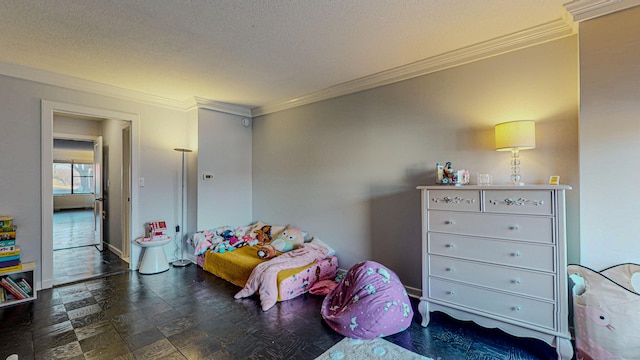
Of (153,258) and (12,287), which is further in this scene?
(153,258)

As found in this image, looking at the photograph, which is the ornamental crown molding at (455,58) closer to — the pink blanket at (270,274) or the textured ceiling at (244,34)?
the textured ceiling at (244,34)

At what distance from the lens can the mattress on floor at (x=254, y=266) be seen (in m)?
3.06

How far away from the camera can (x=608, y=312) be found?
1706mm

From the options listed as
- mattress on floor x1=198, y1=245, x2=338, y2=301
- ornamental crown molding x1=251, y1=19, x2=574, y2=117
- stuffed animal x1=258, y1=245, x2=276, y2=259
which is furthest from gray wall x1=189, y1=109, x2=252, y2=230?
ornamental crown molding x1=251, y1=19, x2=574, y2=117

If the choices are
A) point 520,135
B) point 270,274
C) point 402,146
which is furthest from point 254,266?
point 520,135

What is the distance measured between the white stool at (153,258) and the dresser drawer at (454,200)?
3537 millimetres

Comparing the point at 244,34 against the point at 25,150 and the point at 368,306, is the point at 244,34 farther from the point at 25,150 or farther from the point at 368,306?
the point at 25,150

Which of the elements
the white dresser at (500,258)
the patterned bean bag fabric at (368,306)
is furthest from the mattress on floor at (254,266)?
the white dresser at (500,258)

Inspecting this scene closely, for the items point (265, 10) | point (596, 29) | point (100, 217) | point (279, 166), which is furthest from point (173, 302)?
point (596, 29)

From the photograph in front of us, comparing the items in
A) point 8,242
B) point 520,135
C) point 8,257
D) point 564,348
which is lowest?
point 564,348

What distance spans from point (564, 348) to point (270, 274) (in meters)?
2.42

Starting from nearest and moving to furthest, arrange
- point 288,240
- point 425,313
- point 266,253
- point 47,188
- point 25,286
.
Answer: point 425,313
point 25,286
point 47,188
point 266,253
point 288,240

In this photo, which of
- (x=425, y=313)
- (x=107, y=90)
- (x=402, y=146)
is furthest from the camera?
(x=107, y=90)

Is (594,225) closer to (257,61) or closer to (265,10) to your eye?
(265,10)
